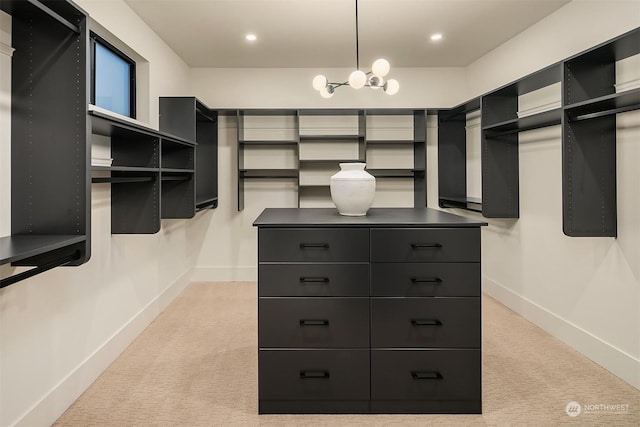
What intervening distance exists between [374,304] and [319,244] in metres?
0.40

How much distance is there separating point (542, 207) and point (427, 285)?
75.9 inches

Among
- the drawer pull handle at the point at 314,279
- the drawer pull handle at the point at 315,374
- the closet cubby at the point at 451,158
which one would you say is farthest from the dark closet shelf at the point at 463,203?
the drawer pull handle at the point at 315,374

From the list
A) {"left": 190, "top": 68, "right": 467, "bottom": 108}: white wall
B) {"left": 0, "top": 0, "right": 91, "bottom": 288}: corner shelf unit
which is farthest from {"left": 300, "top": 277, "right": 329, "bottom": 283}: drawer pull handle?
{"left": 190, "top": 68, "right": 467, "bottom": 108}: white wall

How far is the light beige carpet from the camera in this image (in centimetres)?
204

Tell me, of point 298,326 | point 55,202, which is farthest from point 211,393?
point 55,202

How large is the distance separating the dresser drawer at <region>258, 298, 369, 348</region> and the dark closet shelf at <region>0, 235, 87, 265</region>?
88 centimetres

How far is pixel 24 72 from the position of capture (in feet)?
5.75

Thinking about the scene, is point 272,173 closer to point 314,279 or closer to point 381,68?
point 381,68

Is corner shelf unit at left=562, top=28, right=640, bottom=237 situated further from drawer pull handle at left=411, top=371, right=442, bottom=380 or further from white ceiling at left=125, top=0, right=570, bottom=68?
drawer pull handle at left=411, top=371, right=442, bottom=380

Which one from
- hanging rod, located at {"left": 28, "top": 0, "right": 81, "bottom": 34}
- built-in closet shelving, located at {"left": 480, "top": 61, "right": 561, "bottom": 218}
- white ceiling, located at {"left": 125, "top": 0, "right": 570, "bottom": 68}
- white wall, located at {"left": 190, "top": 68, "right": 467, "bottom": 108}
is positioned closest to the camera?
hanging rod, located at {"left": 28, "top": 0, "right": 81, "bottom": 34}

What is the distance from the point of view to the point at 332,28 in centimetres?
367

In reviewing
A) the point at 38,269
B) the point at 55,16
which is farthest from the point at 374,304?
the point at 55,16

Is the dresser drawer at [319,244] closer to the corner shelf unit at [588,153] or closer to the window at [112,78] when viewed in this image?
the corner shelf unit at [588,153]

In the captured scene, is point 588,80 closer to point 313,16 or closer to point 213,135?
point 313,16
